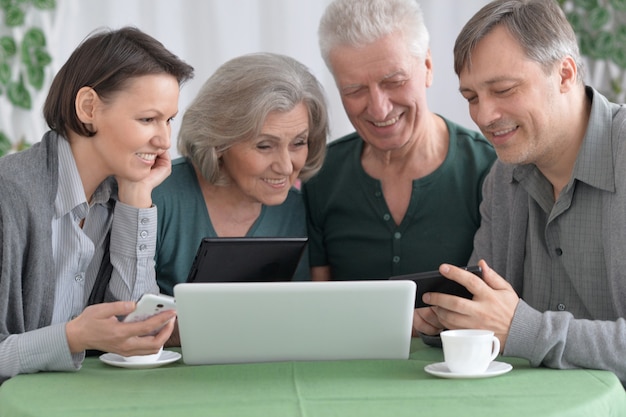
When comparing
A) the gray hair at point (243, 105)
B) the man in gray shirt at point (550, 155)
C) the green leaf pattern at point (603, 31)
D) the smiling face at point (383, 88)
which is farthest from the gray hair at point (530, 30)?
the green leaf pattern at point (603, 31)

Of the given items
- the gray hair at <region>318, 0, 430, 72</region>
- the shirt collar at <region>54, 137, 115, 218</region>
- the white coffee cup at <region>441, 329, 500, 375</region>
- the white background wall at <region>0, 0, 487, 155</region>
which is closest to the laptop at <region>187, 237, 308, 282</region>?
the shirt collar at <region>54, 137, 115, 218</region>

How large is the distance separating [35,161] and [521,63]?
1129mm

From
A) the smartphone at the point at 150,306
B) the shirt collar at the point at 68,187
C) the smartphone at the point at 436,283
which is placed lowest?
the smartphone at the point at 150,306

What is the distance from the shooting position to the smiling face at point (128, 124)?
2070 millimetres

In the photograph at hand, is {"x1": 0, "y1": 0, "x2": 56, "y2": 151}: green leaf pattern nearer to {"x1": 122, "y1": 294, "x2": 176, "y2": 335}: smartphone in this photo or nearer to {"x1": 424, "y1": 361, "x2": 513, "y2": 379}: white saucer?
{"x1": 122, "y1": 294, "x2": 176, "y2": 335}: smartphone

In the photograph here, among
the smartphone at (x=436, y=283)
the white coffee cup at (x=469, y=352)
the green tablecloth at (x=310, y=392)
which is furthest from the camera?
the smartphone at (x=436, y=283)

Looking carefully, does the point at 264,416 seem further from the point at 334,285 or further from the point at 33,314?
the point at 33,314

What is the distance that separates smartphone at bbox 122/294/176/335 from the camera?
5.43 feet

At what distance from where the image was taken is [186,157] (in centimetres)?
262

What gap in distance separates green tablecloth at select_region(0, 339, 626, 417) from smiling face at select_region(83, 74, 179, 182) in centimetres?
54

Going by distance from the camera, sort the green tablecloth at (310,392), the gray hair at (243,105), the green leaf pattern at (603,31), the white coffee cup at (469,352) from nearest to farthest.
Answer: the green tablecloth at (310,392) < the white coffee cup at (469,352) < the gray hair at (243,105) < the green leaf pattern at (603,31)

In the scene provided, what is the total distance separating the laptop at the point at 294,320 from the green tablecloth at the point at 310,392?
3 centimetres

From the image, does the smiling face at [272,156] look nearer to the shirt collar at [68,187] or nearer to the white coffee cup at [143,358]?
the shirt collar at [68,187]

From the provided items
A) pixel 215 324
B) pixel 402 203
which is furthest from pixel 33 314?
pixel 402 203
